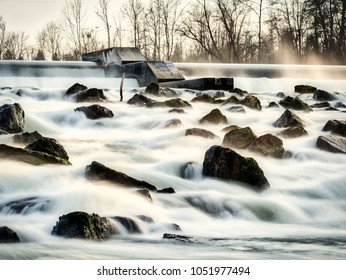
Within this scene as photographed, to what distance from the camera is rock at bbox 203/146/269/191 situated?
3594mm

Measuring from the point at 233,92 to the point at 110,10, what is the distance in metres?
3.27

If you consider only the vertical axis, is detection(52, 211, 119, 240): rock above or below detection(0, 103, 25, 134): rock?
below

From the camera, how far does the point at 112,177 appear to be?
334cm

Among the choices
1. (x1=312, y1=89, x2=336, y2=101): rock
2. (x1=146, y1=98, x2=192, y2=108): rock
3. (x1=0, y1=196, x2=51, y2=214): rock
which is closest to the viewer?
(x1=0, y1=196, x2=51, y2=214): rock

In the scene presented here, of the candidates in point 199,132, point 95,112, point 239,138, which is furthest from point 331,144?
point 95,112

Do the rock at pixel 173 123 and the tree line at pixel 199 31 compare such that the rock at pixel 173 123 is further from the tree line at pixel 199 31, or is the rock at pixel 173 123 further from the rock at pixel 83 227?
the rock at pixel 83 227

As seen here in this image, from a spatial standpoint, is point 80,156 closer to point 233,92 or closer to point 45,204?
point 45,204

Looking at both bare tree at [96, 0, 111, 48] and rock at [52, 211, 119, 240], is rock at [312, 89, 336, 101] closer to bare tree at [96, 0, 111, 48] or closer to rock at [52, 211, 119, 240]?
bare tree at [96, 0, 111, 48]

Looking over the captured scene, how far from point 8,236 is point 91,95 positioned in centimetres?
355

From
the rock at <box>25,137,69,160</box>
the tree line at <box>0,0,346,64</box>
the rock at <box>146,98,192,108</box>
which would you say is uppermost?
the tree line at <box>0,0,346,64</box>

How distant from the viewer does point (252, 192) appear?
11.7ft

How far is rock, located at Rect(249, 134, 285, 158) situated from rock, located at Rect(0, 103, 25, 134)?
1820 mm

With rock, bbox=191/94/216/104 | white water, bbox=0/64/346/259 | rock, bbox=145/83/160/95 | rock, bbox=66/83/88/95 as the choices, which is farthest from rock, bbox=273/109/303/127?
rock, bbox=66/83/88/95
